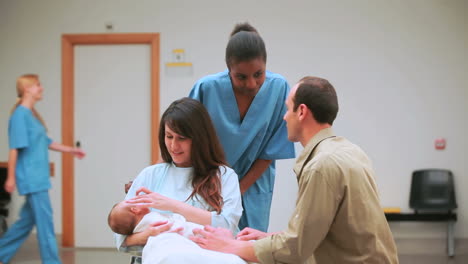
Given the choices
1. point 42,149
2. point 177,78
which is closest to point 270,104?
point 42,149

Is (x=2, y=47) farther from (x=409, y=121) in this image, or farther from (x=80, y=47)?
(x=409, y=121)

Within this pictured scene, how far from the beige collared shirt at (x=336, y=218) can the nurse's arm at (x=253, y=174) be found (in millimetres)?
694

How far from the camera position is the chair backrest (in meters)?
4.67

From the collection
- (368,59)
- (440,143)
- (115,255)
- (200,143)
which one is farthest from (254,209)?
(440,143)

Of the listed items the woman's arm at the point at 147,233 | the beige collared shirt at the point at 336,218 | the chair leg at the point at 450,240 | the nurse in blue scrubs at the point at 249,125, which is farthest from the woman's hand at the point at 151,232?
the chair leg at the point at 450,240

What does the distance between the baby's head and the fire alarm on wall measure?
145 inches

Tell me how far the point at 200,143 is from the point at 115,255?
10.1 feet

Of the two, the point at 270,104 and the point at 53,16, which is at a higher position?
the point at 53,16

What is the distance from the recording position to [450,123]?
15.9 feet

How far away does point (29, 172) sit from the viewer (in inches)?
145

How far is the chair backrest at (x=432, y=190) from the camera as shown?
4670mm

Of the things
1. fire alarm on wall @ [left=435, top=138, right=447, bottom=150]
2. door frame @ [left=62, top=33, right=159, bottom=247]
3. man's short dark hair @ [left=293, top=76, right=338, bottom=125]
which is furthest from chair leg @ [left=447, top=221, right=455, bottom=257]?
man's short dark hair @ [left=293, top=76, right=338, bottom=125]

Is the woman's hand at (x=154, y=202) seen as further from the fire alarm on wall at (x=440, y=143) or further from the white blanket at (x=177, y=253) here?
the fire alarm on wall at (x=440, y=143)

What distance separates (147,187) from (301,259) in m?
0.67
